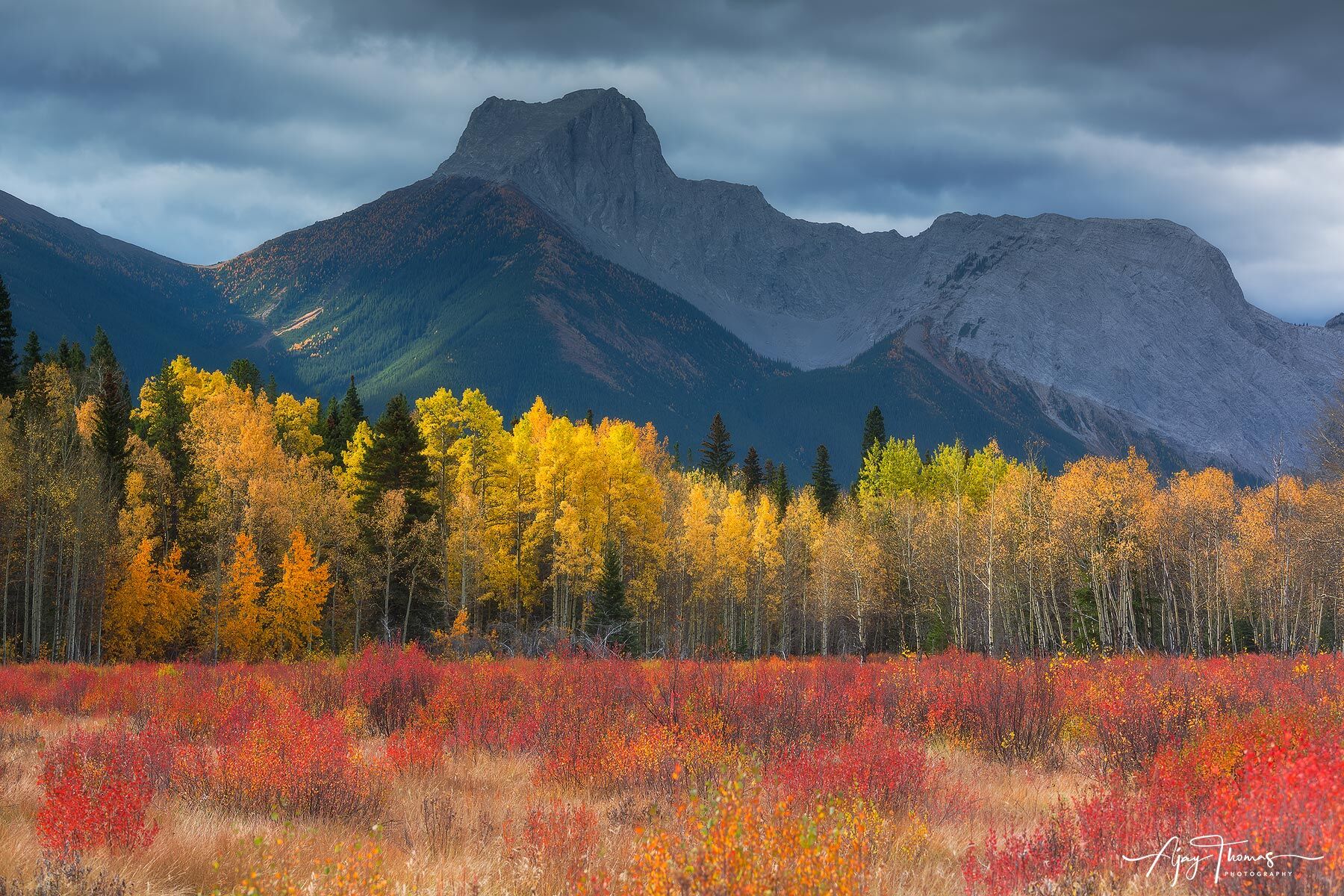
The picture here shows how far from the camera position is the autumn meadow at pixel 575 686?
6.40 metres

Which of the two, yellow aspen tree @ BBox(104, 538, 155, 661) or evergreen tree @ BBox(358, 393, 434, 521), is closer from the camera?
yellow aspen tree @ BBox(104, 538, 155, 661)

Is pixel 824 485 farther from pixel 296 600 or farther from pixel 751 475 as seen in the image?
pixel 296 600

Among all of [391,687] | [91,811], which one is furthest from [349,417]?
[91,811]

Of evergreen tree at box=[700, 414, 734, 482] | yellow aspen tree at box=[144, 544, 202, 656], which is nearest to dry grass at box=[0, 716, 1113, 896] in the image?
yellow aspen tree at box=[144, 544, 202, 656]

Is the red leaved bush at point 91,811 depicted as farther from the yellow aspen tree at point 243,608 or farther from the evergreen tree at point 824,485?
the evergreen tree at point 824,485

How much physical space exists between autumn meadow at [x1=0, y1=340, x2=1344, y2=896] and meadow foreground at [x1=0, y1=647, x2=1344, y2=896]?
0.05 meters

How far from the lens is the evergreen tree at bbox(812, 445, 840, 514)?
235ft

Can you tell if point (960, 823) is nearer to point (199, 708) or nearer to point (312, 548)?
point (199, 708)

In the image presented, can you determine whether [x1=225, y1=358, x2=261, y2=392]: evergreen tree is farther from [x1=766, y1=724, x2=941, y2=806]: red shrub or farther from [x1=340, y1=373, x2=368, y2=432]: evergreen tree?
[x1=766, y1=724, x2=941, y2=806]: red shrub

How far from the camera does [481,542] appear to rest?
129 ft

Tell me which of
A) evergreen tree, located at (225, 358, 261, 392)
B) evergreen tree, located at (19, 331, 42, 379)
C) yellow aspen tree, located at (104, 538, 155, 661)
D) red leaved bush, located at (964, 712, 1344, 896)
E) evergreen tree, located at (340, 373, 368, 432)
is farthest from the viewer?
evergreen tree, located at (225, 358, 261, 392)

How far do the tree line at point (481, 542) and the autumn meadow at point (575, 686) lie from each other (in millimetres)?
267
